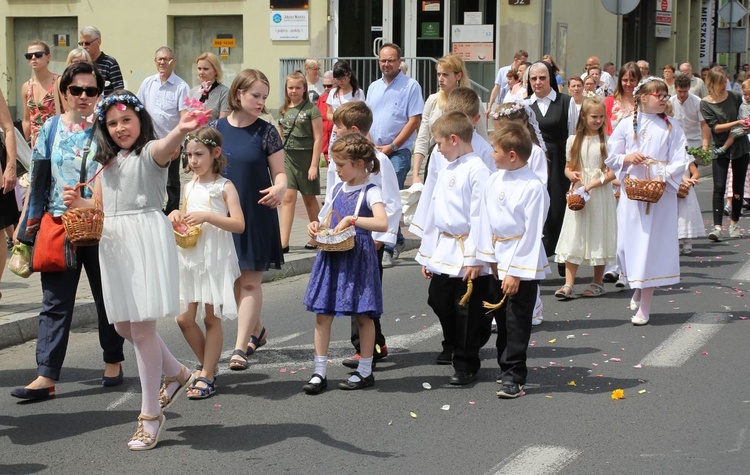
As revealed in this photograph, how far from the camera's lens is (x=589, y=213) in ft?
34.7

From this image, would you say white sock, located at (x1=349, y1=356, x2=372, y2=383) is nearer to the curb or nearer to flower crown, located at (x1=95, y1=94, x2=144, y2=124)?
flower crown, located at (x1=95, y1=94, x2=144, y2=124)

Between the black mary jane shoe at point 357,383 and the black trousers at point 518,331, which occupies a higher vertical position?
the black trousers at point 518,331

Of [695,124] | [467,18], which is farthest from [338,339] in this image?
[467,18]

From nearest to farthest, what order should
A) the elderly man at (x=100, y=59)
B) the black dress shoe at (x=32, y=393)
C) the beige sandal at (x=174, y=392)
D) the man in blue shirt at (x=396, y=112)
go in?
1. the beige sandal at (x=174, y=392)
2. the black dress shoe at (x=32, y=393)
3. the elderly man at (x=100, y=59)
4. the man in blue shirt at (x=396, y=112)

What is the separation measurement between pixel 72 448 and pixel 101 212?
119 cm

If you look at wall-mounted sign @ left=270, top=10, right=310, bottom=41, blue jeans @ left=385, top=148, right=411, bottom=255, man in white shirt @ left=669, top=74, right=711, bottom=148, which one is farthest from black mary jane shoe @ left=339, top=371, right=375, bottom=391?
wall-mounted sign @ left=270, top=10, right=310, bottom=41

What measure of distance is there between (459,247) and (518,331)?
0.67m

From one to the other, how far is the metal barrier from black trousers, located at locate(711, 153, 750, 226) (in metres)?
7.42

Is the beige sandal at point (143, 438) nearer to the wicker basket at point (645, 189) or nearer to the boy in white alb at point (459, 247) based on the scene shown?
the boy in white alb at point (459, 247)

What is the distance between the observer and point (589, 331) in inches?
349

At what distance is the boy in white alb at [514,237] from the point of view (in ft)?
22.9

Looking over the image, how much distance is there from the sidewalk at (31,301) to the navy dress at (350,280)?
2552 mm

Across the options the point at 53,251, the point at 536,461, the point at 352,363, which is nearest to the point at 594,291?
the point at 352,363

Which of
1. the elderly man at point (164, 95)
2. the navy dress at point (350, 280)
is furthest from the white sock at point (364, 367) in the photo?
the elderly man at point (164, 95)
